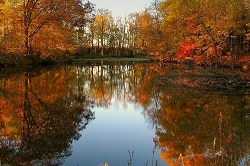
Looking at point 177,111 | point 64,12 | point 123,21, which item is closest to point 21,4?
point 64,12

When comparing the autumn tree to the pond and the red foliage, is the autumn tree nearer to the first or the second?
the red foliage

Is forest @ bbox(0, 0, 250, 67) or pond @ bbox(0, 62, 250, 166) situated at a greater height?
forest @ bbox(0, 0, 250, 67)

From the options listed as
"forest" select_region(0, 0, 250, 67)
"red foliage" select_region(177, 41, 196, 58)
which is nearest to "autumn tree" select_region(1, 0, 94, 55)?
"forest" select_region(0, 0, 250, 67)

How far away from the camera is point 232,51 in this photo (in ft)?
122

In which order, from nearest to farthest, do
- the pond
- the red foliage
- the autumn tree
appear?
the pond → the autumn tree → the red foliage

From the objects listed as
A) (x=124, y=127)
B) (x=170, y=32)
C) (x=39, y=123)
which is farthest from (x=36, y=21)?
(x=124, y=127)

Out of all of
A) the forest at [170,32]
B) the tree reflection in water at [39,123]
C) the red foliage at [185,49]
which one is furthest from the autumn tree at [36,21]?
the tree reflection in water at [39,123]

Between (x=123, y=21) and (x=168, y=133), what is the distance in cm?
7511

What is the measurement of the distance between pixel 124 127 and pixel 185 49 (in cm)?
3039

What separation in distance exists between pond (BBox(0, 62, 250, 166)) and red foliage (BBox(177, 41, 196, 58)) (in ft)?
68.7

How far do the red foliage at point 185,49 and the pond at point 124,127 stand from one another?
20.9 meters

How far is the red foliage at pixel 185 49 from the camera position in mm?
37866

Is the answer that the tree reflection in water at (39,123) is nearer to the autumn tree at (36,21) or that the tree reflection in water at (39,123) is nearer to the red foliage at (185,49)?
the autumn tree at (36,21)

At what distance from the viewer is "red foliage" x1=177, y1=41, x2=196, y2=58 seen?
37.9 m
